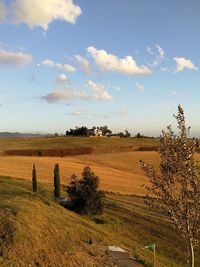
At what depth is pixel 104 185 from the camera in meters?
65.8

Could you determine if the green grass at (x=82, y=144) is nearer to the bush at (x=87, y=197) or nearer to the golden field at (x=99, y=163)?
the golden field at (x=99, y=163)

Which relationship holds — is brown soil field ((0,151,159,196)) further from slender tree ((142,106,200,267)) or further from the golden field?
slender tree ((142,106,200,267))

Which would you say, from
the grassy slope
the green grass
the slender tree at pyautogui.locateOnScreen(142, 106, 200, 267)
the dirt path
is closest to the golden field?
the green grass

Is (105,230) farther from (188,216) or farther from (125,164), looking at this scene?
(125,164)

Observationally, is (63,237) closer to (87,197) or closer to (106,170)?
(87,197)

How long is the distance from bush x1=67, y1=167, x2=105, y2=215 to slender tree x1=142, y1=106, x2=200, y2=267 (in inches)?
519

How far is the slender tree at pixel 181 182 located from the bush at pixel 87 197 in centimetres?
1319

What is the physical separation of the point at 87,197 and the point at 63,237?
1193cm

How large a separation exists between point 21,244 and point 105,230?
10799 mm

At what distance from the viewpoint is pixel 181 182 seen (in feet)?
67.2

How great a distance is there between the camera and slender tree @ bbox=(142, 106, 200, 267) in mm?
20219

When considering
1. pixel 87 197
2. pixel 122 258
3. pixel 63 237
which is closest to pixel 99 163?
pixel 87 197

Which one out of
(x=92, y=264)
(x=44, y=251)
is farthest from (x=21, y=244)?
(x=92, y=264)

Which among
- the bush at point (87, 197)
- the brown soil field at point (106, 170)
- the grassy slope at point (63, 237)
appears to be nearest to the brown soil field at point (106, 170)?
the brown soil field at point (106, 170)
